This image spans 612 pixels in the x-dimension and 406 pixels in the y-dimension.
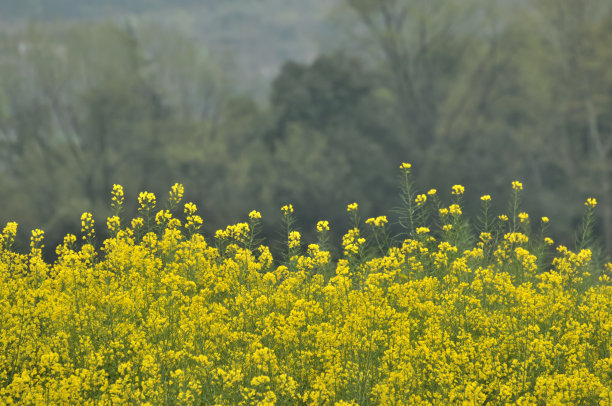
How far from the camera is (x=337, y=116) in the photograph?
3562cm

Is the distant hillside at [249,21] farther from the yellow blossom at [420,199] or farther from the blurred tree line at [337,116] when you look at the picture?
the yellow blossom at [420,199]

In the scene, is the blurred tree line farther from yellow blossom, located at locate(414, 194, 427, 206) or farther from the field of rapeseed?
the field of rapeseed

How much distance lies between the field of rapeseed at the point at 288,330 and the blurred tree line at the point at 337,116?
2437 centimetres

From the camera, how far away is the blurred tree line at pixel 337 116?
34375 mm

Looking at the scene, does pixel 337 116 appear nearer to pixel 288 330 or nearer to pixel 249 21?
pixel 288 330

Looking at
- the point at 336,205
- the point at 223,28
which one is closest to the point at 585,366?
the point at 336,205

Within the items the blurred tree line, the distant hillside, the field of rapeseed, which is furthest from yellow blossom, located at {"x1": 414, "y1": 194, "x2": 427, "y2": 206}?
the distant hillside

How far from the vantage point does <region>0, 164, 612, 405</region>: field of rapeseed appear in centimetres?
543

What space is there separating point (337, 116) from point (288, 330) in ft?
99.3

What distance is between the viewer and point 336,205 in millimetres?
32656

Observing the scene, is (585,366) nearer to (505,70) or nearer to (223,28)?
(505,70)

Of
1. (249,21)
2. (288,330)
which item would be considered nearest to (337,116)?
(288,330)

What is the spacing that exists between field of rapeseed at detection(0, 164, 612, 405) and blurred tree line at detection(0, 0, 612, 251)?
960 inches

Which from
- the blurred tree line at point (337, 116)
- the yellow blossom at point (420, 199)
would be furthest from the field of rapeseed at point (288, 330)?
the blurred tree line at point (337, 116)
